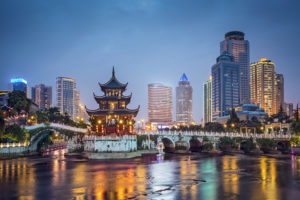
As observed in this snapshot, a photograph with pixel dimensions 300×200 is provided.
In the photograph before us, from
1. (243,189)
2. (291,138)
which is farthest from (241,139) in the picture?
(243,189)

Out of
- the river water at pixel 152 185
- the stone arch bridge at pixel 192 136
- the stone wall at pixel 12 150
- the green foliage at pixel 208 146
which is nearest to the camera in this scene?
the river water at pixel 152 185

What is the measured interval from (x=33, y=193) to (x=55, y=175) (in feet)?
34.7

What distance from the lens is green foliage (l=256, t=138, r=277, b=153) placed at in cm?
7312

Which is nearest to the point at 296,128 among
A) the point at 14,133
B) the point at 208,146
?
the point at 208,146

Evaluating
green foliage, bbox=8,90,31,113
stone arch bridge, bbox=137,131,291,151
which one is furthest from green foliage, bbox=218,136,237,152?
green foliage, bbox=8,90,31,113

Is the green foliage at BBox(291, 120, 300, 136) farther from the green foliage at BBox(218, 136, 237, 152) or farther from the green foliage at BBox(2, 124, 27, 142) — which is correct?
the green foliage at BBox(2, 124, 27, 142)

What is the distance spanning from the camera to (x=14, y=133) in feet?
195

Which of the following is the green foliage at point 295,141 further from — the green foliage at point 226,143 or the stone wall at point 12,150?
the stone wall at point 12,150

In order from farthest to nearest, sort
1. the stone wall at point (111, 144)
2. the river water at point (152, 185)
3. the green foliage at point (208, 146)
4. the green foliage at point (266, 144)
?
1. the green foliage at point (208, 146)
2. the green foliage at point (266, 144)
3. the stone wall at point (111, 144)
4. the river water at point (152, 185)

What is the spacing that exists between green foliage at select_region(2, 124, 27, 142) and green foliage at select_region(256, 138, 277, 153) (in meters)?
59.5

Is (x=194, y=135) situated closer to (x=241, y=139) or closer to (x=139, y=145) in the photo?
(x=241, y=139)

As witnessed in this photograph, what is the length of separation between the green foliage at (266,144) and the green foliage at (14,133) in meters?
59.5

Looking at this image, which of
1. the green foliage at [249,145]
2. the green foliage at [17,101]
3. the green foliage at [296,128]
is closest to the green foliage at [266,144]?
the green foliage at [249,145]

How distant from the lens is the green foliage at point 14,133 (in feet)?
193
